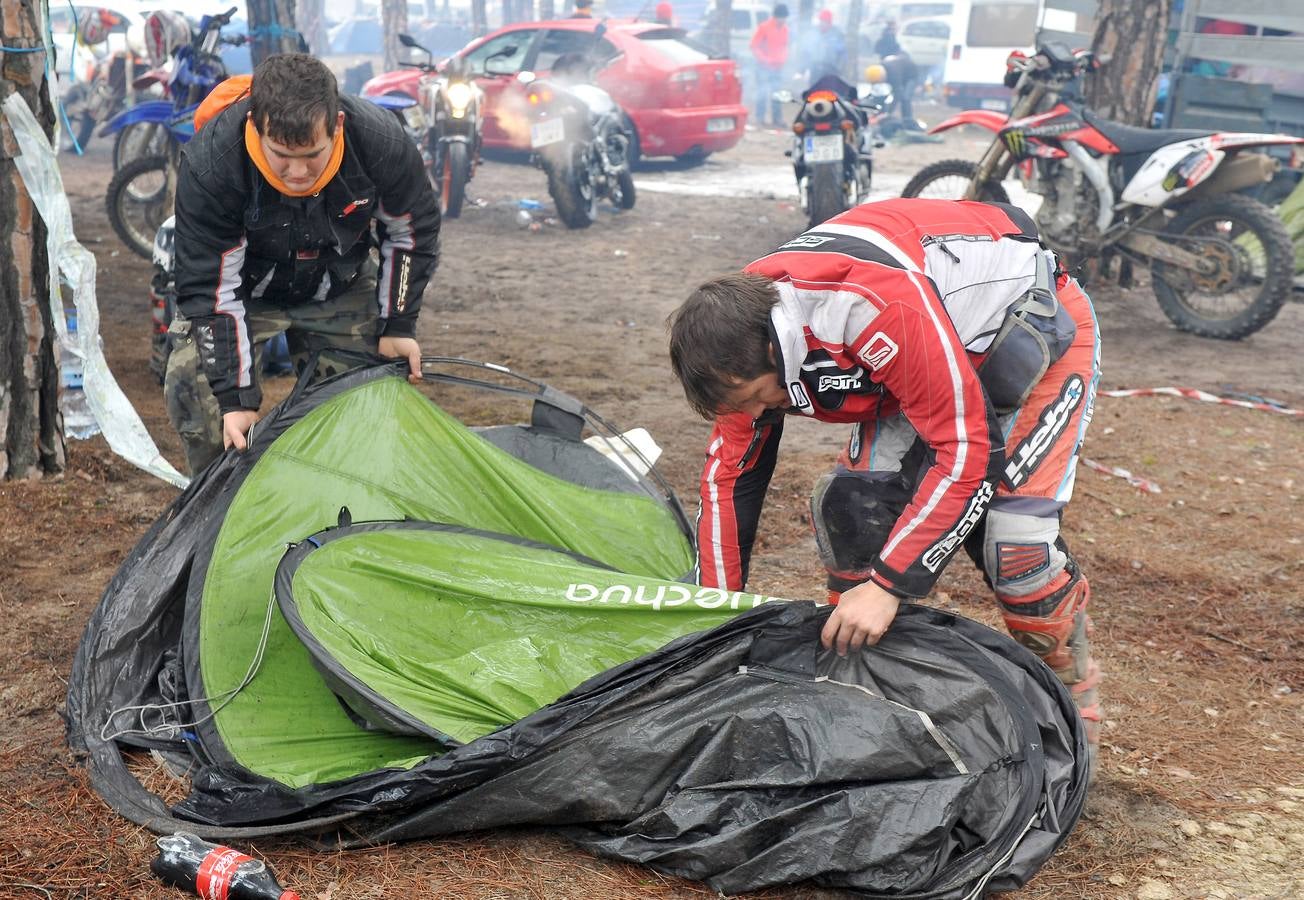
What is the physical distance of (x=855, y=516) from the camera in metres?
2.84

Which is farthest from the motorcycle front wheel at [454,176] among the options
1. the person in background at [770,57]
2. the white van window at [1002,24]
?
the white van window at [1002,24]

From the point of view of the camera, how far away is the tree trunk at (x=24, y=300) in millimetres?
4105

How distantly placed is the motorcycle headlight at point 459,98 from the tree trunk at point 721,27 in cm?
1667

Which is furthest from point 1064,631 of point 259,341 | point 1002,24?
point 1002,24

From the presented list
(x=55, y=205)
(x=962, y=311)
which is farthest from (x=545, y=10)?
(x=962, y=311)

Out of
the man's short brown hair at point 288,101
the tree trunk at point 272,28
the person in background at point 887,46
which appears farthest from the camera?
the person in background at point 887,46

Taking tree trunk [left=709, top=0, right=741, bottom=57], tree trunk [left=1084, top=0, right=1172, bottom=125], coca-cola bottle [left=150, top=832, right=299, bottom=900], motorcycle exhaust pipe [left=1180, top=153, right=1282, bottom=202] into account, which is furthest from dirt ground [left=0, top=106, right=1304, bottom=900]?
tree trunk [left=709, top=0, right=741, bottom=57]

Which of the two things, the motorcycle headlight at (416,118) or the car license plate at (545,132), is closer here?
the motorcycle headlight at (416,118)

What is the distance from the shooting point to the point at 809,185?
9.52m

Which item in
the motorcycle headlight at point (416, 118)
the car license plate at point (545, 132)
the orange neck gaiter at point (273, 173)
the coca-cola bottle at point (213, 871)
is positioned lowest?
the coca-cola bottle at point (213, 871)

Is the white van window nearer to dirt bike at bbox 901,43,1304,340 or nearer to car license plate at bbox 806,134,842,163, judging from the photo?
car license plate at bbox 806,134,842,163

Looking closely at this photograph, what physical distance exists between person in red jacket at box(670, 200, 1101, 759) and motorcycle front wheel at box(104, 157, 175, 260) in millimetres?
5895

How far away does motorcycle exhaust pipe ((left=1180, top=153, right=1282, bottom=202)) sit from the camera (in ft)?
21.5

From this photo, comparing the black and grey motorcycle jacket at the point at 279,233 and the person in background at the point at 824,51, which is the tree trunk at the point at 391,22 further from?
the black and grey motorcycle jacket at the point at 279,233
